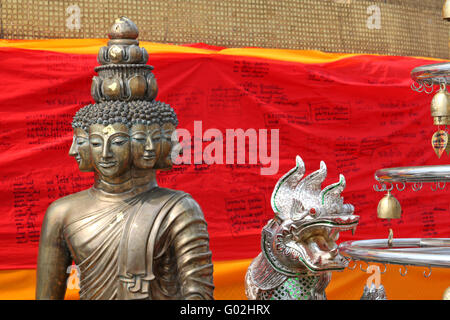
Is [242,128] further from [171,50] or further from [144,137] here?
[144,137]

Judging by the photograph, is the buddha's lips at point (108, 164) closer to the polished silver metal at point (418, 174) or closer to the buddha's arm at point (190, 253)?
the buddha's arm at point (190, 253)

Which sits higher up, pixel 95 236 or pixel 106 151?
pixel 106 151

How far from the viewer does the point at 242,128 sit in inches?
199

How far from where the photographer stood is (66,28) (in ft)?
16.2

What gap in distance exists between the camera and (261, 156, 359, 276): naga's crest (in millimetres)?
2734

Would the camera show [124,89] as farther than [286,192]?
No

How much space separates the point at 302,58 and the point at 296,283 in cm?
281

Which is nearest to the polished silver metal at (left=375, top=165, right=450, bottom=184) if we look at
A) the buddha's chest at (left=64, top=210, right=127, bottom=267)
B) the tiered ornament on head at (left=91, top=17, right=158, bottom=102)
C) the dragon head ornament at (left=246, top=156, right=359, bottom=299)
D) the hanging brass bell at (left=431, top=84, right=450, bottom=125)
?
the hanging brass bell at (left=431, top=84, right=450, bottom=125)

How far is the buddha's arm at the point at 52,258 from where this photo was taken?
2.72 m

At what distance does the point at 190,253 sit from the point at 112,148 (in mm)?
461

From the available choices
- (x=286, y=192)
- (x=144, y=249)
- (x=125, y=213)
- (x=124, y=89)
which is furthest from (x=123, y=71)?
(x=286, y=192)

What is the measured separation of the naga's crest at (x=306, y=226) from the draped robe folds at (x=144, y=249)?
311 millimetres

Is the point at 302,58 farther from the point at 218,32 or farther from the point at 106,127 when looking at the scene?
the point at 106,127

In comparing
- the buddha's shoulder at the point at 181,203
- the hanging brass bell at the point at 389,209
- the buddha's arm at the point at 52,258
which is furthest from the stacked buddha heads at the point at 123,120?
the hanging brass bell at the point at 389,209
